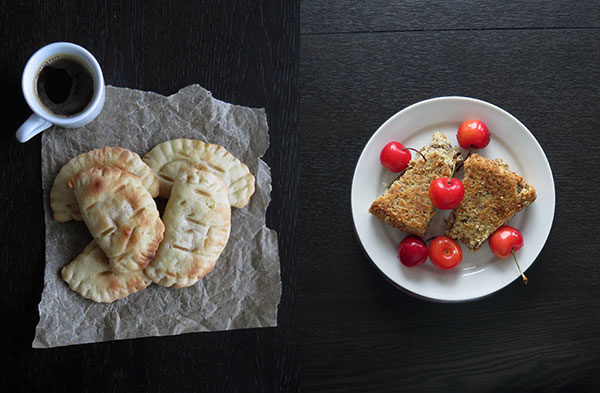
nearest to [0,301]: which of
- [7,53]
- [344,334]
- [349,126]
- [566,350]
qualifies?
[7,53]

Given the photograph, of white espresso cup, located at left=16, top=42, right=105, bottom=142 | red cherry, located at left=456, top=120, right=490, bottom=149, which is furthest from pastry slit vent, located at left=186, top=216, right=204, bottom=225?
red cherry, located at left=456, top=120, right=490, bottom=149

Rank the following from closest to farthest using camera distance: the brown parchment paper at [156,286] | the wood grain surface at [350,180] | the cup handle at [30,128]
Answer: the cup handle at [30,128]
the brown parchment paper at [156,286]
the wood grain surface at [350,180]

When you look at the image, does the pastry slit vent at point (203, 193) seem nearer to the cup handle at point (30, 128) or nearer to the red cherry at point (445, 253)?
the cup handle at point (30, 128)

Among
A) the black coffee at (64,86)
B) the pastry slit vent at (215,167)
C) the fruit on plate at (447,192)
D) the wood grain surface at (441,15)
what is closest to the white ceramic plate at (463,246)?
the fruit on plate at (447,192)

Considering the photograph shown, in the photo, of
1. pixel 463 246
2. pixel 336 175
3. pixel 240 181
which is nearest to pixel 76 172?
pixel 240 181

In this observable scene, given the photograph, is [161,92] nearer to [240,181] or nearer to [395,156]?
[240,181]
